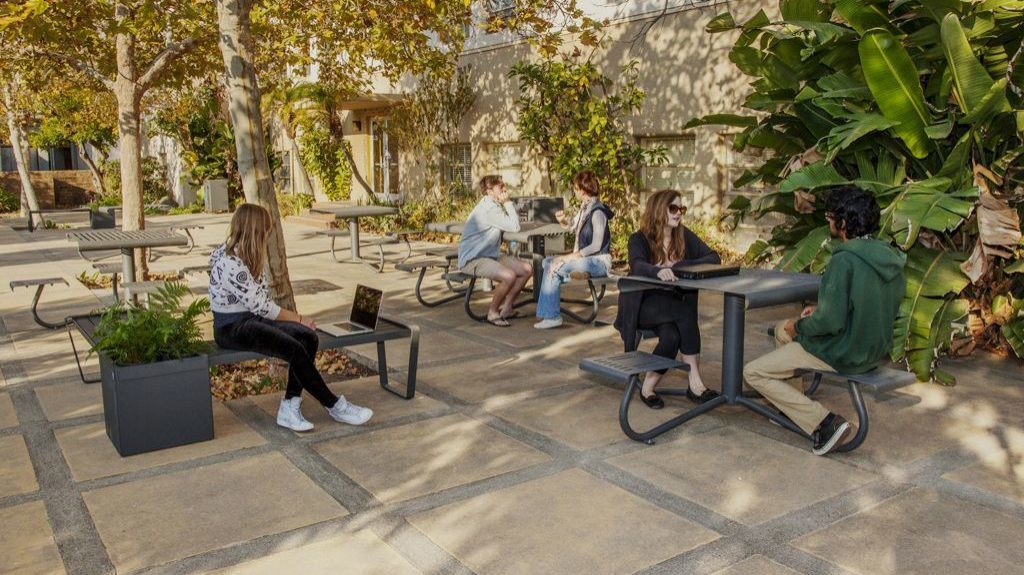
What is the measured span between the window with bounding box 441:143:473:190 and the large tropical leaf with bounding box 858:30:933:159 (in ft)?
40.6

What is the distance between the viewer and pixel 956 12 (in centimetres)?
688

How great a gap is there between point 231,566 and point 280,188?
26.1 m

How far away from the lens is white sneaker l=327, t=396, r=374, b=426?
567 centimetres

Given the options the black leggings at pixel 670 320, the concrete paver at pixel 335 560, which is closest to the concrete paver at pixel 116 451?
the concrete paver at pixel 335 560

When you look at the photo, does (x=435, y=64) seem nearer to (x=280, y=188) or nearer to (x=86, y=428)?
(x=86, y=428)

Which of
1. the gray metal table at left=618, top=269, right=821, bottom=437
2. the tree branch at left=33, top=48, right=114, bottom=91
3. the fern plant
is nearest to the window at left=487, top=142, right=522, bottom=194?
the tree branch at left=33, top=48, right=114, bottom=91

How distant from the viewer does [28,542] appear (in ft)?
13.3

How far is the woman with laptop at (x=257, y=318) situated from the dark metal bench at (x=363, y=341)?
0.33ft

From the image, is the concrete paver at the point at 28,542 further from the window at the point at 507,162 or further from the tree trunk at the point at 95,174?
the tree trunk at the point at 95,174

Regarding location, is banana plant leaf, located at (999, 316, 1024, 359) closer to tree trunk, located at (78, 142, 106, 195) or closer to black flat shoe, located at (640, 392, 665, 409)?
black flat shoe, located at (640, 392, 665, 409)

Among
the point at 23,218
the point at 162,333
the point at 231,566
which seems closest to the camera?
the point at 231,566

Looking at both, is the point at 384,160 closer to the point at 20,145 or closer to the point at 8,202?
the point at 20,145

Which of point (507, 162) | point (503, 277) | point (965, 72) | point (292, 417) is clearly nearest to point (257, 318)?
point (292, 417)

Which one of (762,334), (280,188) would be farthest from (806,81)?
(280,188)
